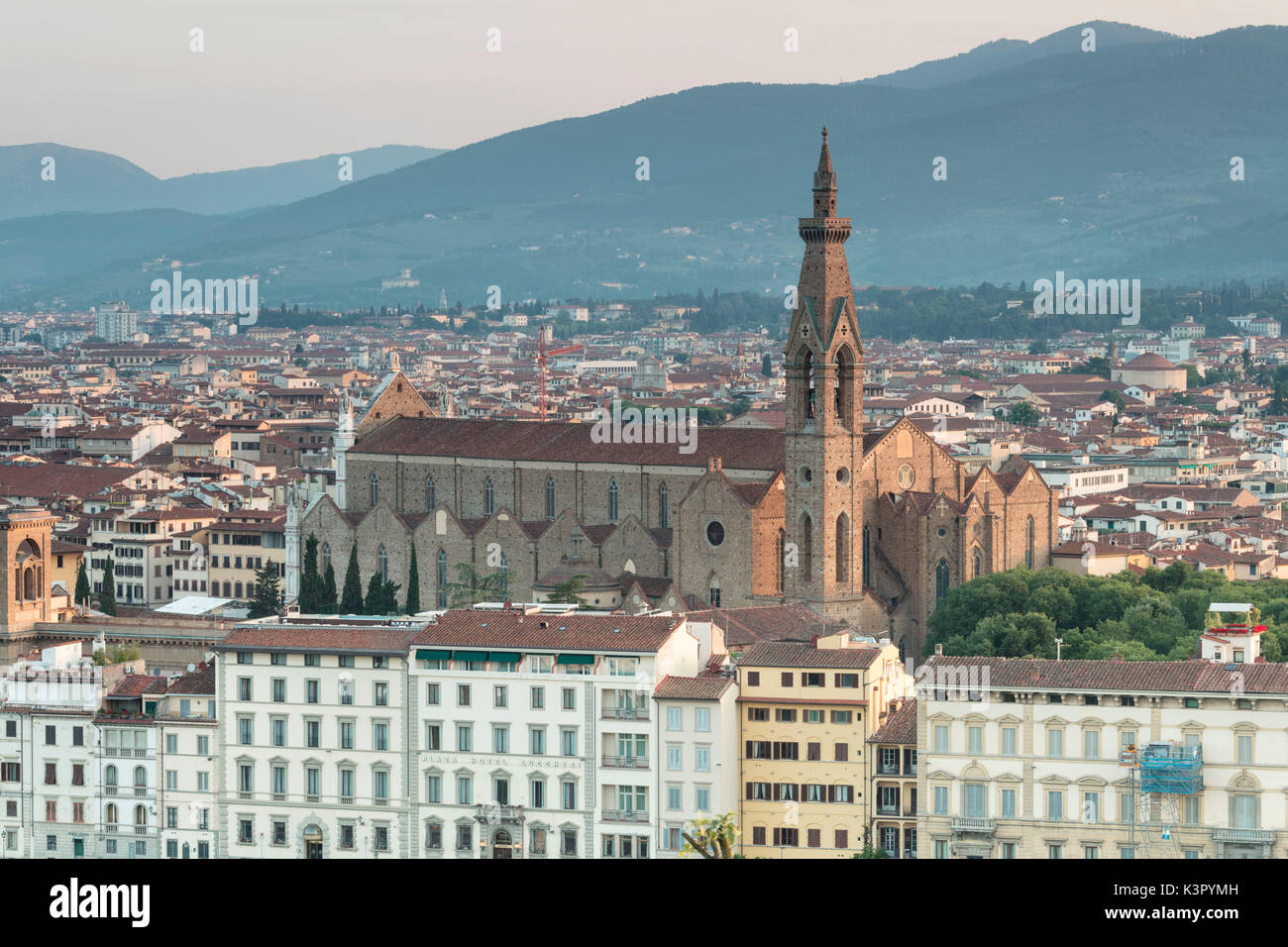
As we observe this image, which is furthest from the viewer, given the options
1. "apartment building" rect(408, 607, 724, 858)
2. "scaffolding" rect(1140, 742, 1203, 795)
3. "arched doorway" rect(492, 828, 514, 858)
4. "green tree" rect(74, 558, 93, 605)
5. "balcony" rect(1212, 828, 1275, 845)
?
"green tree" rect(74, 558, 93, 605)

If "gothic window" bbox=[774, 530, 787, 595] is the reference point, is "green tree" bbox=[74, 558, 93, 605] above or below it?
below

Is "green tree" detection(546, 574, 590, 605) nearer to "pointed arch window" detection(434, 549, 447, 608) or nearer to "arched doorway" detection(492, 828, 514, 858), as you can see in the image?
"pointed arch window" detection(434, 549, 447, 608)

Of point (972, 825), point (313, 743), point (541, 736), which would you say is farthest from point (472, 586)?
point (972, 825)

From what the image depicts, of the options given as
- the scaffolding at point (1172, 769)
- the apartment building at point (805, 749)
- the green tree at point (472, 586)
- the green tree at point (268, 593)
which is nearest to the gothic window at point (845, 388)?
the green tree at point (472, 586)

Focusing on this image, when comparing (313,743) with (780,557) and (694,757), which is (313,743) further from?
(780,557)

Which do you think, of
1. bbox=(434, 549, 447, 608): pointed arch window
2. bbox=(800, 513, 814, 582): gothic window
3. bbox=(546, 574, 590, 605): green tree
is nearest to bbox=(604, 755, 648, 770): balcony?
bbox=(546, 574, 590, 605): green tree

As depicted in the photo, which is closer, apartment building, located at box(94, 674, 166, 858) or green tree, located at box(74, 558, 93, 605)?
apartment building, located at box(94, 674, 166, 858)

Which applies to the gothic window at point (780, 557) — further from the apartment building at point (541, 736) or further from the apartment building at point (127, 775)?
the apartment building at point (127, 775)

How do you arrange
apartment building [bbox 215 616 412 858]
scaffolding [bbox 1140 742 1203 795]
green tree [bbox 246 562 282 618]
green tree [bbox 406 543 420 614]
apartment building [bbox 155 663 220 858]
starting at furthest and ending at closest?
green tree [bbox 246 562 282 618] → green tree [bbox 406 543 420 614] → apartment building [bbox 155 663 220 858] → apartment building [bbox 215 616 412 858] → scaffolding [bbox 1140 742 1203 795]
